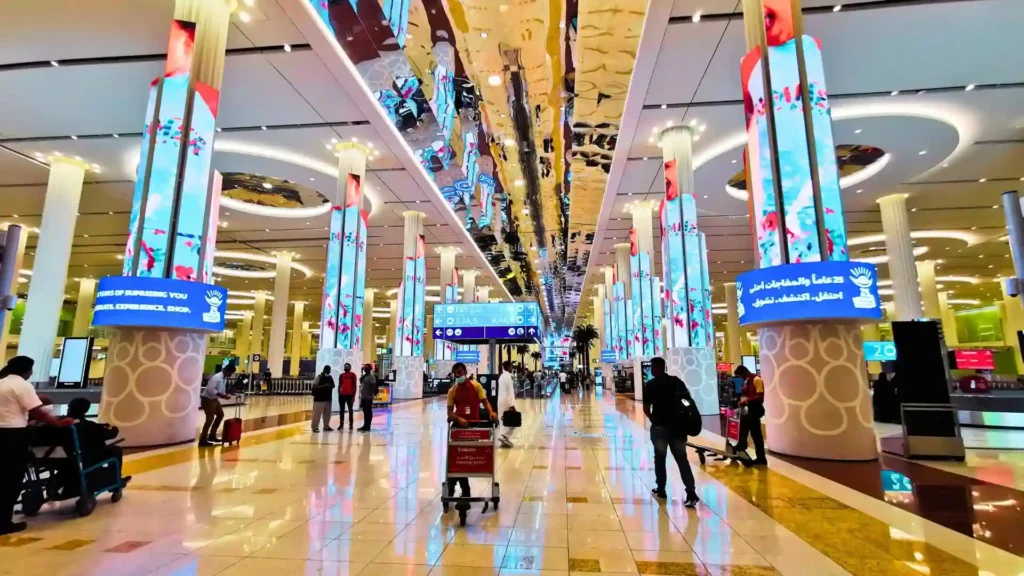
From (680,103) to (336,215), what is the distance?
8990 mm

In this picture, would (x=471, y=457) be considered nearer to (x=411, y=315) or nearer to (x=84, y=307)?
(x=411, y=315)

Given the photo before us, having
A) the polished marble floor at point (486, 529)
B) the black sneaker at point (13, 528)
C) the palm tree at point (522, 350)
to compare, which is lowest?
the polished marble floor at point (486, 529)

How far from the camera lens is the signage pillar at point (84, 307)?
29.6 m

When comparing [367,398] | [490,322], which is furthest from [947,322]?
[367,398]

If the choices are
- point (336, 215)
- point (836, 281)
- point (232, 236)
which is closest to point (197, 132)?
point (336, 215)

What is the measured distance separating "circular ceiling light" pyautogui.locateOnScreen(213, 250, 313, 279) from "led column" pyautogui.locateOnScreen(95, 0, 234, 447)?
18.9m

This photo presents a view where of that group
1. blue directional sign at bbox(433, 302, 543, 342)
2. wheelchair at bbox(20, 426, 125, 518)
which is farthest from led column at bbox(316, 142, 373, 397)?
wheelchair at bbox(20, 426, 125, 518)

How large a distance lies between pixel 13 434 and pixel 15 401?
0.81ft

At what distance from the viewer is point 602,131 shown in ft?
42.0

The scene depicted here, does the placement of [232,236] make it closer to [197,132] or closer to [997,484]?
[197,132]

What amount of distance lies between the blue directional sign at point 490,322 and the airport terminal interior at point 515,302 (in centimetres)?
7

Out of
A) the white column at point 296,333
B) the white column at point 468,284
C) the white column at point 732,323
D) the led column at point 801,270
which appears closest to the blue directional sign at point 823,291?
the led column at point 801,270

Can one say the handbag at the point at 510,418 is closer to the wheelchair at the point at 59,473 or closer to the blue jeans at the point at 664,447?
the blue jeans at the point at 664,447

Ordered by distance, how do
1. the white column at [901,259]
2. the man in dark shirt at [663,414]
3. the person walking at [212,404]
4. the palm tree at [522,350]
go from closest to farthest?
the man in dark shirt at [663,414] < the person walking at [212,404] < the white column at [901,259] < the palm tree at [522,350]
